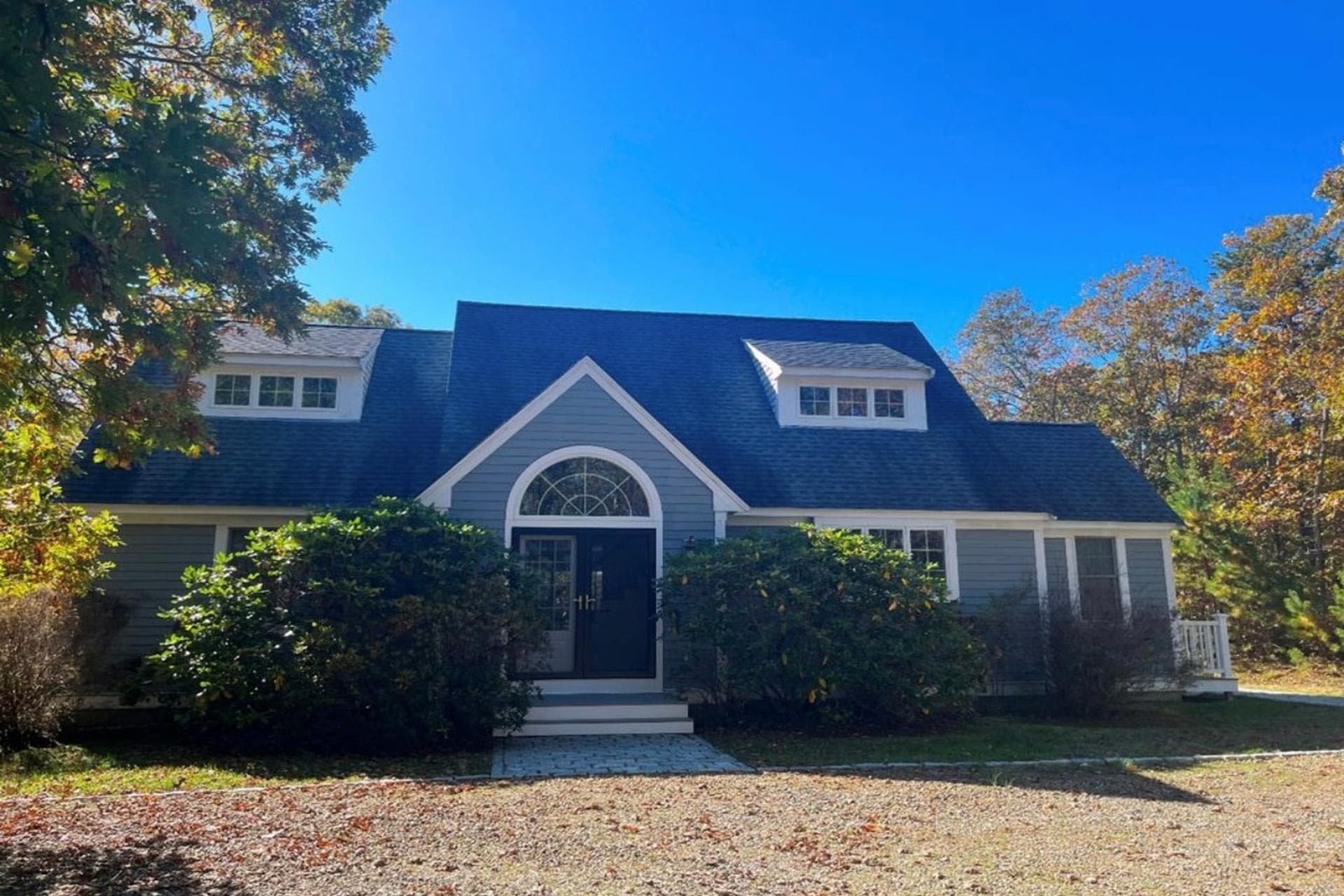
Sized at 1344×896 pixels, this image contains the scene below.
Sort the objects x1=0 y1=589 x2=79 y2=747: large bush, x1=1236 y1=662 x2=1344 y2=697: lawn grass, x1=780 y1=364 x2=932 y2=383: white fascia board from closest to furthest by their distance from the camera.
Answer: x1=0 y1=589 x2=79 y2=747: large bush → x1=780 y1=364 x2=932 y2=383: white fascia board → x1=1236 y1=662 x2=1344 y2=697: lawn grass

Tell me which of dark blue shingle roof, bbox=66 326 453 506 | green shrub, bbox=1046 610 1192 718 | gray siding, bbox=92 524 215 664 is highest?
dark blue shingle roof, bbox=66 326 453 506

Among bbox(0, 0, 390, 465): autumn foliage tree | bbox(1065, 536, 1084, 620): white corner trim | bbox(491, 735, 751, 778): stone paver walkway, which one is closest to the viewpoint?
bbox(0, 0, 390, 465): autumn foliage tree

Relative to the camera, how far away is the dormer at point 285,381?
13453 millimetres

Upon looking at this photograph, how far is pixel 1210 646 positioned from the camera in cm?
1365

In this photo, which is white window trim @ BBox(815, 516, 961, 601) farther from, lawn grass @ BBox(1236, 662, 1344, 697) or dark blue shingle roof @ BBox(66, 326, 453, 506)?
lawn grass @ BBox(1236, 662, 1344, 697)

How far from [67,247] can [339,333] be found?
1037cm

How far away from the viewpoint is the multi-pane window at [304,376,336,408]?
45.7ft

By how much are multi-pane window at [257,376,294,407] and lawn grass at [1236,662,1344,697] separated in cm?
1934

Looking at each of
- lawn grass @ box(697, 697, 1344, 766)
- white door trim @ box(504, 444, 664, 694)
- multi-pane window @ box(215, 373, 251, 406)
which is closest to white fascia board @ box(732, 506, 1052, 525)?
white door trim @ box(504, 444, 664, 694)

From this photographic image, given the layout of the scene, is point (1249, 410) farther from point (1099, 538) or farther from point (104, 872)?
point (104, 872)

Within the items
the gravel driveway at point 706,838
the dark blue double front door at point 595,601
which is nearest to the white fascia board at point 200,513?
the dark blue double front door at point 595,601

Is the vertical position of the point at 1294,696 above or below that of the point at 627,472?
below

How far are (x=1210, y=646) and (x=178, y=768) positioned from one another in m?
15.1

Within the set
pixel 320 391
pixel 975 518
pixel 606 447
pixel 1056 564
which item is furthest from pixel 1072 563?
pixel 320 391
